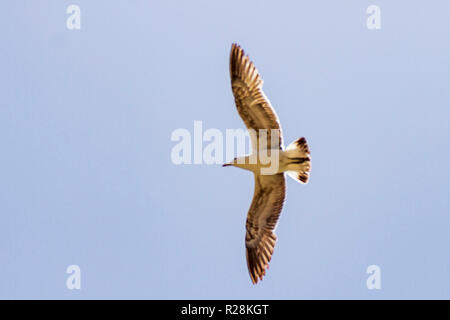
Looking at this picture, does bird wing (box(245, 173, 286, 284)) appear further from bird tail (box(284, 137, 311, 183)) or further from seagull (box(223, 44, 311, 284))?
bird tail (box(284, 137, 311, 183))

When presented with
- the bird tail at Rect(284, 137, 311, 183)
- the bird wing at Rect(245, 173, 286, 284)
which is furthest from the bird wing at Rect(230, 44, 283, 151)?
the bird wing at Rect(245, 173, 286, 284)

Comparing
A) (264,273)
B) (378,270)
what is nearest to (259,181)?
(264,273)

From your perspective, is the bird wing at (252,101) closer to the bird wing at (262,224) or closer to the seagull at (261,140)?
the seagull at (261,140)

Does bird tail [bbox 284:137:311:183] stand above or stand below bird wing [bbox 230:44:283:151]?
below

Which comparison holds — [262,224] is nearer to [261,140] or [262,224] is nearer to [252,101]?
[261,140]

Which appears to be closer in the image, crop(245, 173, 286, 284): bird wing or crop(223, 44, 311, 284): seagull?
crop(223, 44, 311, 284): seagull

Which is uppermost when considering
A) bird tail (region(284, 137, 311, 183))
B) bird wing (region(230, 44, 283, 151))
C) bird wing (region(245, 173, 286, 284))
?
bird wing (region(230, 44, 283, 151))
